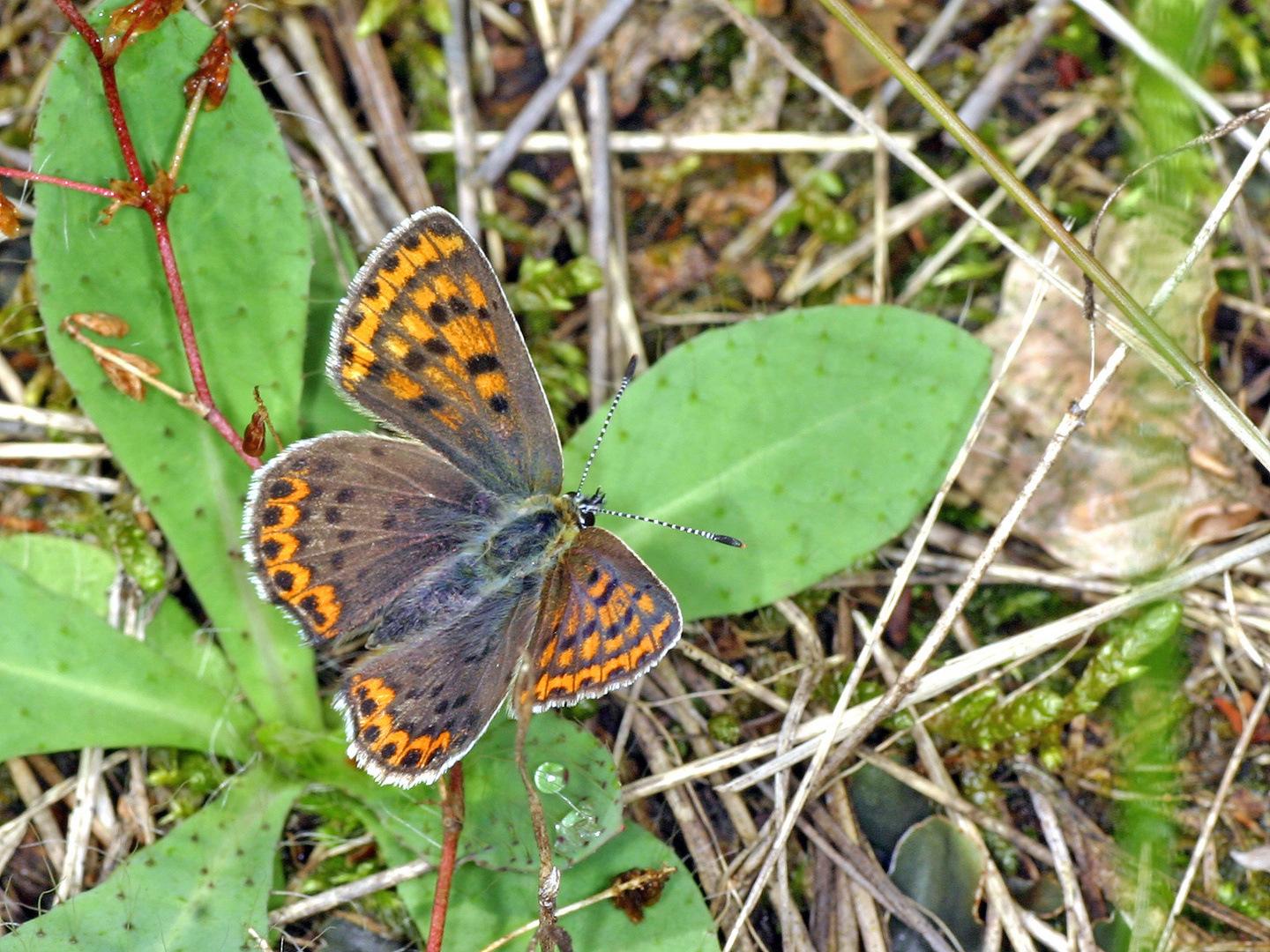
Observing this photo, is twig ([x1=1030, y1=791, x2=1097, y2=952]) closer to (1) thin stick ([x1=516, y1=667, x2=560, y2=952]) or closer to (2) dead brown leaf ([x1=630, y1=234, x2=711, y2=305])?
(1) thin stick ([x1=516, y1=667, x2=560, y2=952])


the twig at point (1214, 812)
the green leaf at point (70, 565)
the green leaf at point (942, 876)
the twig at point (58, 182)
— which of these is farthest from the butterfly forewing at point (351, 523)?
the twig at point (1214, 812)

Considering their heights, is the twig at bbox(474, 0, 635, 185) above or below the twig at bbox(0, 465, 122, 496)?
above

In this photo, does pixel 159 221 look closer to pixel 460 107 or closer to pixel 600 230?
pixel 460 107

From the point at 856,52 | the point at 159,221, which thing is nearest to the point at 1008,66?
the point at 856,52

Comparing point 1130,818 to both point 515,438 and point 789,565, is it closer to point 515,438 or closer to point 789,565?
point 789,565

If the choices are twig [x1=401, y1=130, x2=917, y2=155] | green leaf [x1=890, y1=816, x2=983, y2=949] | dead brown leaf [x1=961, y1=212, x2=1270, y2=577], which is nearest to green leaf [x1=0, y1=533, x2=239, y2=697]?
twig [x1=401, y1=130, x2=917, y2=155]
